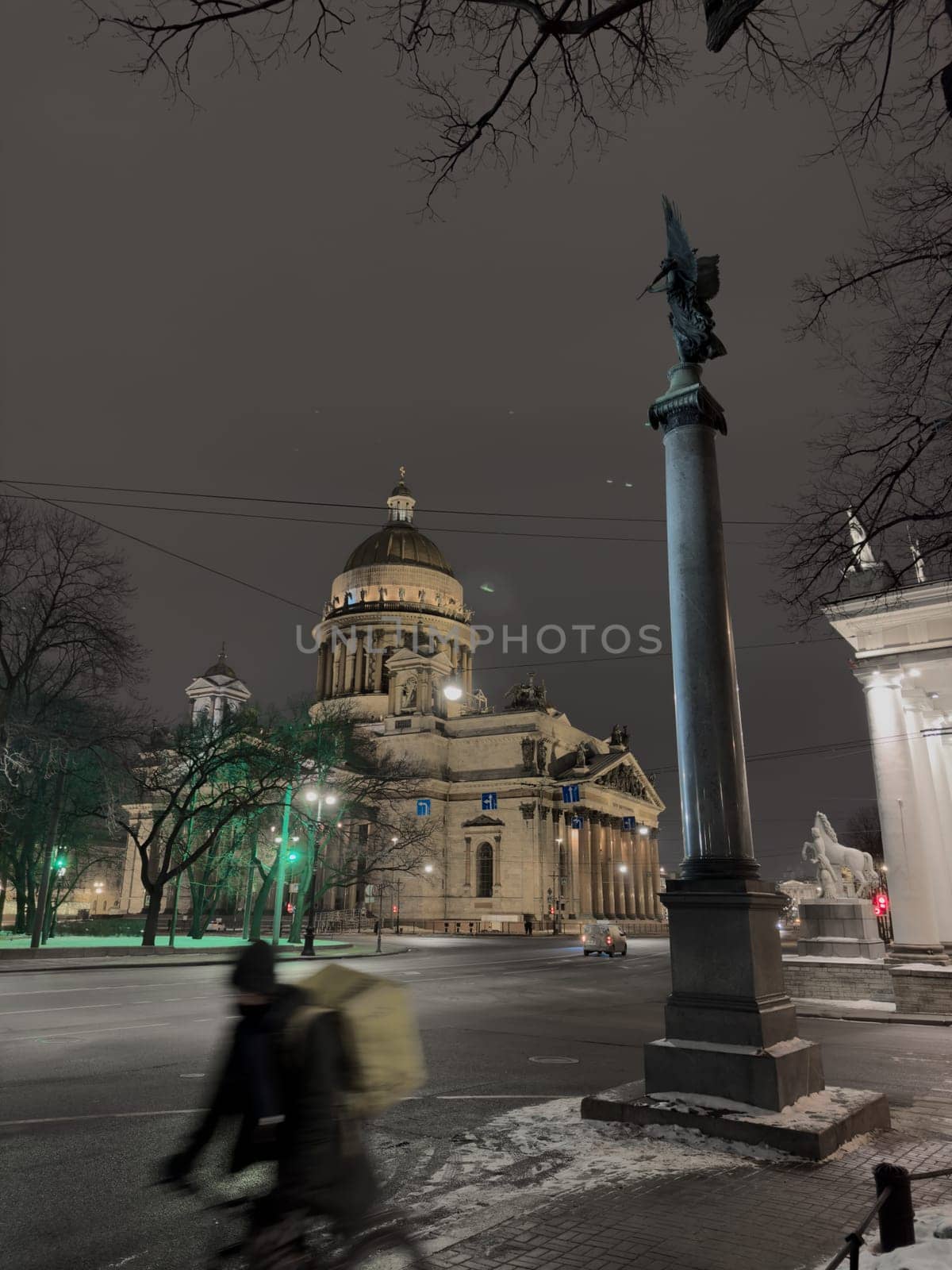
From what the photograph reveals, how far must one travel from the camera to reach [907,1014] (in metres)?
17.1

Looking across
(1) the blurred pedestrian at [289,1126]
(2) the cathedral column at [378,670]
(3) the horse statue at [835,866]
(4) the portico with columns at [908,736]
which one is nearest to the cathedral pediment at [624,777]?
(2) the cathedral column at [378,670]

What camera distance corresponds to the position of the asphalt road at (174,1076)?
18.0 feet

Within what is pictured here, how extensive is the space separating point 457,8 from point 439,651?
89826 mm

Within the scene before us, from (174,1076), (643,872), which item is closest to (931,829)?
(174,1076)

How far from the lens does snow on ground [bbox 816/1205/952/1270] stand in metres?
3.99

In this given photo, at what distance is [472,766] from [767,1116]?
79048mm

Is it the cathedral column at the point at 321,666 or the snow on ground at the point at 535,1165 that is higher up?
the cathedral column at the point at 321,666

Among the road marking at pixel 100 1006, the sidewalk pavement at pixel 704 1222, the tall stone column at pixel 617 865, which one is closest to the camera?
the sidewalk pavement at pixel 704 1222

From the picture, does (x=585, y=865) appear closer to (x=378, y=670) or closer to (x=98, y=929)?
(x=378, y=670)

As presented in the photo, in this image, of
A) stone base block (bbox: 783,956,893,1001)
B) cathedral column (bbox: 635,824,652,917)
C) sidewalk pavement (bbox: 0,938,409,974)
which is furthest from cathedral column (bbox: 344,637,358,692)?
stone base block (bbox: 783,956,893,1001)

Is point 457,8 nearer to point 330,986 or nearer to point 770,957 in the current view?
point 330,986

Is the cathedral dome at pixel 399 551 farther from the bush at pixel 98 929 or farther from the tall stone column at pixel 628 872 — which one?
the bush at pixel 98 929

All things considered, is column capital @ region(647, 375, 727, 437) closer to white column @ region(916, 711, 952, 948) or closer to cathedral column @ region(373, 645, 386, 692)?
white column @ region(916, 711, 952, 948)

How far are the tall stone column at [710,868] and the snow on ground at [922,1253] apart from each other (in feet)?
8.39
